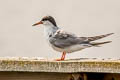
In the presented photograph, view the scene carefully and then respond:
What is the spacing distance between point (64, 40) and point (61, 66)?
1191 mm

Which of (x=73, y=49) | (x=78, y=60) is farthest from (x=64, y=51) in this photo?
(x=78, y=60)

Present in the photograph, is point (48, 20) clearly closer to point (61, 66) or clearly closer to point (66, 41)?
point (66, 41)

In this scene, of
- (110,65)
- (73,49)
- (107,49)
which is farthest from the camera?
(107,49)

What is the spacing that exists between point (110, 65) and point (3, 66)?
37.6 inches

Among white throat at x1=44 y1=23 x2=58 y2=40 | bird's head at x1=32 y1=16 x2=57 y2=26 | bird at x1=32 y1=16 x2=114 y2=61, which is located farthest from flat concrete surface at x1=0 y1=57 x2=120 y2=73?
bird's head at x1=32 y1=16 x2=57 y2=26

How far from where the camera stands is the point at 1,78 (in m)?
6.80

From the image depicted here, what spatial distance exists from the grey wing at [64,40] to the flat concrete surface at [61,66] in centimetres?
101

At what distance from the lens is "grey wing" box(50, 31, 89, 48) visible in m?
7.71

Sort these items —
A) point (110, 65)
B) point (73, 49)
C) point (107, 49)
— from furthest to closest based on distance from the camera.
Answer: point (107, 49), point (73, 49), point (110, 65)

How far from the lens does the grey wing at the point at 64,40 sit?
7710mm

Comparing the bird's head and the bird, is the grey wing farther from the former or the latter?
the bird's head

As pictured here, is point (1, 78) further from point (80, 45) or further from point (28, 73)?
point (80, 45)

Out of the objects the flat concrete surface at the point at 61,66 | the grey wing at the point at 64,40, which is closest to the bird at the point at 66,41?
the grey wing at the point at 64,40

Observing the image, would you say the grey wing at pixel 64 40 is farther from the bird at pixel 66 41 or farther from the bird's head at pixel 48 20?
the bird's head at pixel 48 20
